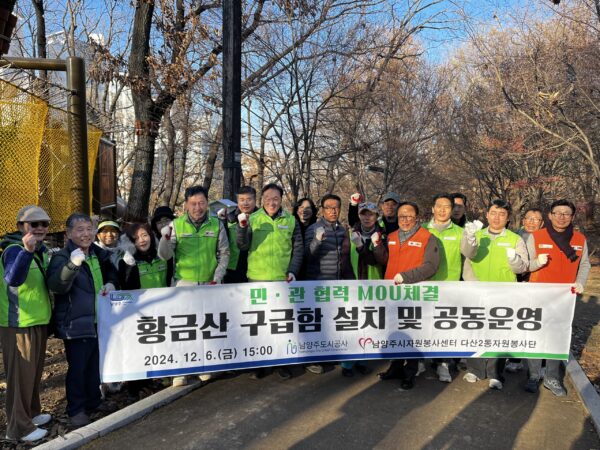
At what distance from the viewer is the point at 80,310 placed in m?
3.78

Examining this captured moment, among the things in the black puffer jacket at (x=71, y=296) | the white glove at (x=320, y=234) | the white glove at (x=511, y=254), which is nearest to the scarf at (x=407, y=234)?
the white glove at (x=320, y=234)

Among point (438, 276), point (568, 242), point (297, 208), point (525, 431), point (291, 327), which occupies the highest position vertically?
point (297, 208)

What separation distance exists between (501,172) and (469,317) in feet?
45.7

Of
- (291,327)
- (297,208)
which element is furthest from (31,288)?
(297,208)

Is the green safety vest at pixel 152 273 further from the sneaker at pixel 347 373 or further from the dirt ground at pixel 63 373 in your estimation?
the sneaker at pixel 347 373

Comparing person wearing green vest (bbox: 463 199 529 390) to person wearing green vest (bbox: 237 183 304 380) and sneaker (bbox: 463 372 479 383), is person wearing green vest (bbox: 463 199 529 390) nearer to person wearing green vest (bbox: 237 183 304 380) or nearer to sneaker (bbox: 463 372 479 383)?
sneaker (bbox: 463 372 479 383)

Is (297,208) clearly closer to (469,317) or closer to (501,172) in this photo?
(469,317)

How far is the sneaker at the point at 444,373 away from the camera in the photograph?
4852 millimetres

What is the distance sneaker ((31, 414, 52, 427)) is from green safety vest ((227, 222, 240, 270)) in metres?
2.16

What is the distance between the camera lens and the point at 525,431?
3.86 m

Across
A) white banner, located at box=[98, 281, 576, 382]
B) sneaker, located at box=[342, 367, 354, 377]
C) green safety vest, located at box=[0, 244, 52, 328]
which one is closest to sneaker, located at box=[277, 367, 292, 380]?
white banner, located at box=[98, 281, 576, 382]

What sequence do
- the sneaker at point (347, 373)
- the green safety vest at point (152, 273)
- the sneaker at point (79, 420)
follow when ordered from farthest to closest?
the sneaker at point (347, 373)
the green safety vest at point (152, 273)
the sneaker at point (79, 420)

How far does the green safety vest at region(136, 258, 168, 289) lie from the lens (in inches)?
173

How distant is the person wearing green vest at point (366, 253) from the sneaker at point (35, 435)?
286 cm
